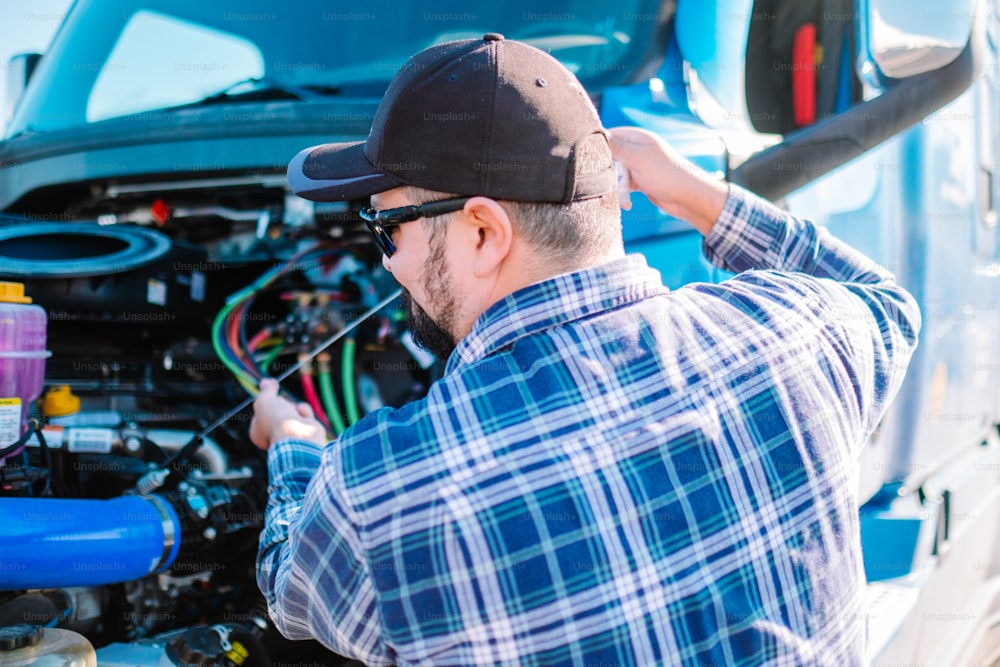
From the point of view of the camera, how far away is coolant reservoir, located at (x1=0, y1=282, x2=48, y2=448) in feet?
4.69

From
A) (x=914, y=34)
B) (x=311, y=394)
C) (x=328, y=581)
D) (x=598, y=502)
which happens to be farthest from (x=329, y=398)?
(x=914, y=34)

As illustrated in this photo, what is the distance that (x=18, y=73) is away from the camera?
8.73ft

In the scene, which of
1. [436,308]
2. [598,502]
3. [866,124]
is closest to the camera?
[598,502]

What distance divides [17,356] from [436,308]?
0.84 m

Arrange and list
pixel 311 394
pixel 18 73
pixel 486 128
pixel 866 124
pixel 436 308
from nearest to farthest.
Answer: pixel 486 128, pixel 436 308, pixel 866 124, pixel 311 394, pixel 18 73

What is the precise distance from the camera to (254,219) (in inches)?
77.5

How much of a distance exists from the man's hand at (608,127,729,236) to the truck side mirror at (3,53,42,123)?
2.11 metres

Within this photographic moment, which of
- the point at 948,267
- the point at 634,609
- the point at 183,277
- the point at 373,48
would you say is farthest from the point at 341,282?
the point at 948,267

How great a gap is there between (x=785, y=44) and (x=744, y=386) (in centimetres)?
150

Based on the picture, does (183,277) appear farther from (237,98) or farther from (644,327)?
(644,327)

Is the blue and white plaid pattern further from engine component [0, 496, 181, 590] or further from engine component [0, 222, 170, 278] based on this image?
engine component [0, 222, 170, 278]

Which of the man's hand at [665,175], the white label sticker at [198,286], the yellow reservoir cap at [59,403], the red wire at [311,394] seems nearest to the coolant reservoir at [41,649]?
the yellow reservoir cap at [59,403]

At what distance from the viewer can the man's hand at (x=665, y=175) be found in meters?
1.50

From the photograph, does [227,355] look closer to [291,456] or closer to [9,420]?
[9,420]
